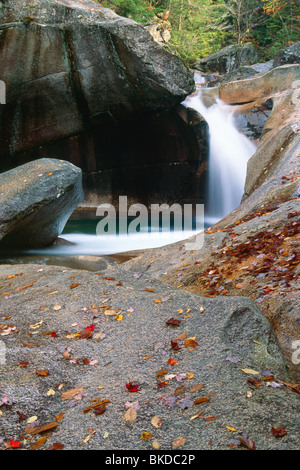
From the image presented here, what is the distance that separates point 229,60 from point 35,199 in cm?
2416

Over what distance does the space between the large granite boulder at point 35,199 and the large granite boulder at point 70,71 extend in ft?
17.0

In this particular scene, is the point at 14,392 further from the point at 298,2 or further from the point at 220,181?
the point at 298,2

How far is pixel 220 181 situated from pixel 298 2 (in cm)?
1823

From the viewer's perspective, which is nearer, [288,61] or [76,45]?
[76,45]

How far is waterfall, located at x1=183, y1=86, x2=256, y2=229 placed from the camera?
51.1 ft

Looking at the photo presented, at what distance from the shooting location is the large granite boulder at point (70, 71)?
38.9 ft

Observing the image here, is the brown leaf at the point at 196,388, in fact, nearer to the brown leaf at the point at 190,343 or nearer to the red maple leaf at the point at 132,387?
the red maple leaf at the point at 132,387

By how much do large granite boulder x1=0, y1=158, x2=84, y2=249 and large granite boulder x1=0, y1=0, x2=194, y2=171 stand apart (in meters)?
5.19

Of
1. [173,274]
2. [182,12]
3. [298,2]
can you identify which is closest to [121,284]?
[173,274]

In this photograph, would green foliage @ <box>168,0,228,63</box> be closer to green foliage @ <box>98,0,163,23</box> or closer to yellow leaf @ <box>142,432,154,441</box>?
green foliage @ <box>98,0,163,23</box>

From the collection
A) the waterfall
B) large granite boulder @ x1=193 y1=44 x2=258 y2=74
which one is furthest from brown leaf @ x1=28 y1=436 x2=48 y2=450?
large granite boulder @ x1=193 y1=44 x2=258 y2=74

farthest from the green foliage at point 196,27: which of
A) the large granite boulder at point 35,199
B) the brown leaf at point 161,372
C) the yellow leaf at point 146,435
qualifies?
the yellow leaf at point 146,435

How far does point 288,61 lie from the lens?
20.5 meters

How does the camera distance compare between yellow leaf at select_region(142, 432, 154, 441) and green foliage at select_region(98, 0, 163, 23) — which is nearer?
yellow leaf at select_region(142, 432, 154, 441)
